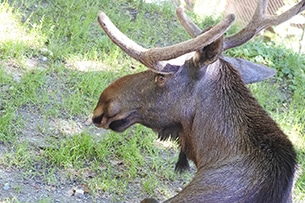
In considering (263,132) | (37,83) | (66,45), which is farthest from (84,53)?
(263,132)

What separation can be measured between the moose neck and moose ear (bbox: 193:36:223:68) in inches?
4.1

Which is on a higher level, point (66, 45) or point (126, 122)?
point (126, 122)

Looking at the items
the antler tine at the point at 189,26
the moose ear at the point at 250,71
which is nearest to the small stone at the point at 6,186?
the antler tine at the point at 189,26

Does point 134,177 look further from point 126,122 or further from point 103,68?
point 103,68

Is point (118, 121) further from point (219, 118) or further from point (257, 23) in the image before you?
point (257, 23)

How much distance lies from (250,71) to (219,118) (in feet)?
2.01

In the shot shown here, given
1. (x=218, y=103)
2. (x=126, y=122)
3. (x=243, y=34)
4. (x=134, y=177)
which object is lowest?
(x=134, y=177)

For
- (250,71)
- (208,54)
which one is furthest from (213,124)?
(250,71)

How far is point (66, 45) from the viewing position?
606 cm

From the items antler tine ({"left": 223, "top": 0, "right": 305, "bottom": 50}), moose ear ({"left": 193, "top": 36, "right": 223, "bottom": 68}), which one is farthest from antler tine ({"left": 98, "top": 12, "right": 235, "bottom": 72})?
antler tine ({"left": 223, "top": 0, "right": 305, "bottom": 50})

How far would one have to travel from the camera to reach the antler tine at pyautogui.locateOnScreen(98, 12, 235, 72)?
10.5 ft

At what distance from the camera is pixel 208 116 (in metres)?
3.54

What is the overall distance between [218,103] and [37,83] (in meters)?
2.29

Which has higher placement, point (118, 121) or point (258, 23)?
point (258, 23)
